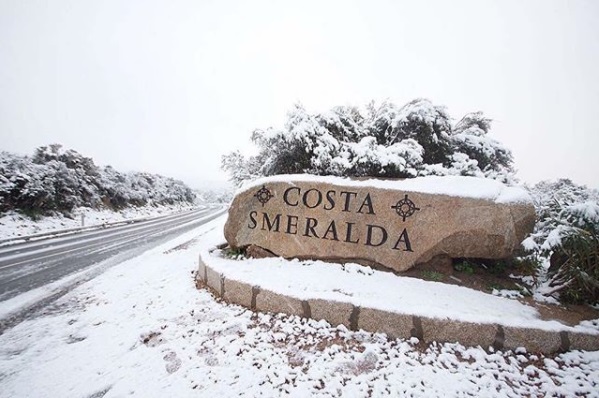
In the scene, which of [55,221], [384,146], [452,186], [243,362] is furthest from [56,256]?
[452,186]

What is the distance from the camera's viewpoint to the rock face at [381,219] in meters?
4.44

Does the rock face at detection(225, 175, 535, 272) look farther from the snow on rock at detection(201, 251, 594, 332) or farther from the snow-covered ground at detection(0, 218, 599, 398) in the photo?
the snow-covered ground at detection(0, 218, 599, 398)

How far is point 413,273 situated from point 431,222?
2.92ft

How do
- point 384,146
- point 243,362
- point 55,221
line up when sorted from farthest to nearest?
point 55,221, point 384,146, point 243,362

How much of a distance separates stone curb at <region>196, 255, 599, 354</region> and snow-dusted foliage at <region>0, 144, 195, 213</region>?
581 inches

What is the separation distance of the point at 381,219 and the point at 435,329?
6.65ft

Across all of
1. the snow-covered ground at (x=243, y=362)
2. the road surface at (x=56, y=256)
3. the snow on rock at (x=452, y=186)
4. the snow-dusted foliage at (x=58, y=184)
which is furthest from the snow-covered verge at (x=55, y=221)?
the snow on rock at (x=452, y=186)

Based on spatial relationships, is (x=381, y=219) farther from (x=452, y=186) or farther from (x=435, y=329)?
(x=435, y=329)

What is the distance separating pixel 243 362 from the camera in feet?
9.45

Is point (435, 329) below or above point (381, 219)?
below

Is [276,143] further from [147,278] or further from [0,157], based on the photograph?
[0,157]

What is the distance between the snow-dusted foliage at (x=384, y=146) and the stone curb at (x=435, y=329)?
333 centimetres

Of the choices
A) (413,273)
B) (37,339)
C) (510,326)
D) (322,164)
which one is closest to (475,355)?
(510,326)

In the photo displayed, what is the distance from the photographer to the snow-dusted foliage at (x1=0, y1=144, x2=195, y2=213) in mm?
12516
